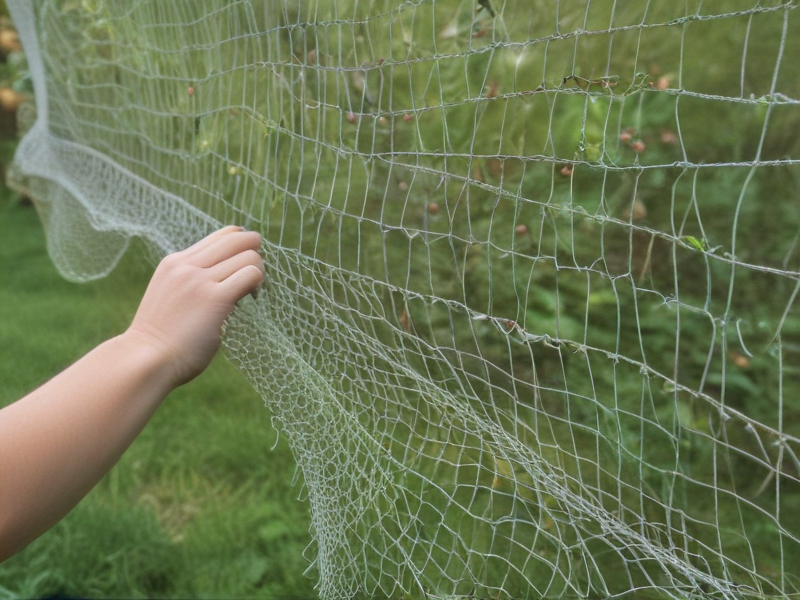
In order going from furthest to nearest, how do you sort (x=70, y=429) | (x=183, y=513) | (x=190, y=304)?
(x=183, y=513), (x=190, y=304), (x=70, y=429)

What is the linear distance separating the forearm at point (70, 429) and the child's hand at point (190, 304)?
0.02 m

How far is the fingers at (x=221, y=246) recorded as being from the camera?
3.25 feet

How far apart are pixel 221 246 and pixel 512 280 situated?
43cm

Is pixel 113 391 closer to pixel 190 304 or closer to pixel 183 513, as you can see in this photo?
pixel 190 304

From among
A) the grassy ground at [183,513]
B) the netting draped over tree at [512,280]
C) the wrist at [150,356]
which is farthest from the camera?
the grassy ground at [183,513]

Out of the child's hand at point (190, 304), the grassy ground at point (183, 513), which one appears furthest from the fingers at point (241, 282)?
the grassy ground at point (183, 513)

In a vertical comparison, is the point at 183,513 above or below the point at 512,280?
below

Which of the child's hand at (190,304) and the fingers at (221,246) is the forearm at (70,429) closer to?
the child's hand at (190,304)

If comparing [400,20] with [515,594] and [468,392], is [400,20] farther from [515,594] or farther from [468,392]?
[515,594]

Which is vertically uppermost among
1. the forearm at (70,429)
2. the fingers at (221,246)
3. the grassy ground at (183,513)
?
the fingers at (221,246)

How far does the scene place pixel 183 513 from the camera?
7.13 feet

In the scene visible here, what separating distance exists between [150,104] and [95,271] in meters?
1.02

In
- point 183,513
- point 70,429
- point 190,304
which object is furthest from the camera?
point 183,513

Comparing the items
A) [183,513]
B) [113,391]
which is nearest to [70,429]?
[113,391]
